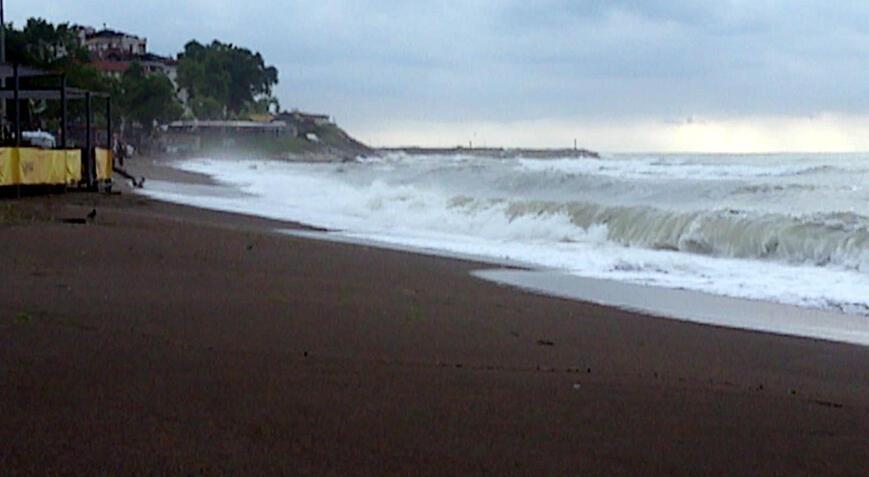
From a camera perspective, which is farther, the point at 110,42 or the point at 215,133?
the point at 110,42

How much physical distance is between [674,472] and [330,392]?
66.1 inches

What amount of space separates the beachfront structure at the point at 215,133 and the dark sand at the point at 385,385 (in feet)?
332

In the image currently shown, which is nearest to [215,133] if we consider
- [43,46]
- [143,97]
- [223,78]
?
[223,78]

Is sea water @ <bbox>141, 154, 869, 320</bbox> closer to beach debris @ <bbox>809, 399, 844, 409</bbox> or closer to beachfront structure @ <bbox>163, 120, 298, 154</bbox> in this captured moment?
beach debris @ <bbox>809, 399, 844, 409</bbox>

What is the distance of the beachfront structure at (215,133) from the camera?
116 meters

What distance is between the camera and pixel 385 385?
5066mm

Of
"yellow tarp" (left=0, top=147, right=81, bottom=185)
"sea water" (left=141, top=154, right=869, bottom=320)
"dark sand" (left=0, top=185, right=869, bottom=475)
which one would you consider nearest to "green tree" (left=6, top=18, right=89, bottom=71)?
"sea water" (left=141, top=154, right=869, bottom=320)

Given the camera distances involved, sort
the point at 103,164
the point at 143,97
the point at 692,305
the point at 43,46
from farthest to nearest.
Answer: the point at 143,97, the point at 43,46, the point at 103,164, the point at 692,305

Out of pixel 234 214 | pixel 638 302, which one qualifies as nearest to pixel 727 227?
pixel 638 302

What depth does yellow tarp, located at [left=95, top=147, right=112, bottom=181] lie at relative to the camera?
27.4 metres

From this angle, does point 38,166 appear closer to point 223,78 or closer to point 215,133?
point 215,133

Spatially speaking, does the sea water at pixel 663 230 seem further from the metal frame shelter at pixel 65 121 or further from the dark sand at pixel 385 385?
the dark sand at pixel 385 385

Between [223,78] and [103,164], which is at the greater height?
[223,78]

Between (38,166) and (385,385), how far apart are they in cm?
1993
